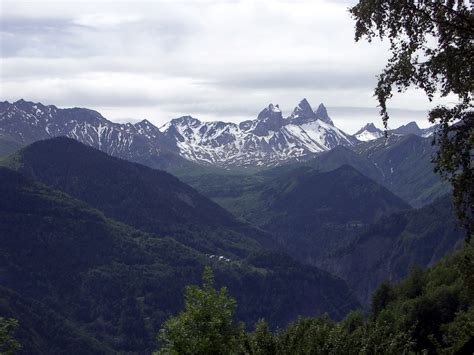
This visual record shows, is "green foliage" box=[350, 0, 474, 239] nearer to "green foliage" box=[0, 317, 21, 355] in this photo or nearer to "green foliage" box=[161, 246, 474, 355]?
"green foliage" box=[161, 246, 474, 355]

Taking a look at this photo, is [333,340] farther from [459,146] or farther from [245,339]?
[459,146]

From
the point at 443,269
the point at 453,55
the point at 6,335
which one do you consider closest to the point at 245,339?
the point at 6,335

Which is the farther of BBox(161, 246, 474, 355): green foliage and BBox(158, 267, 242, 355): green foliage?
BBox(158, 267, 242, 355): green foliage

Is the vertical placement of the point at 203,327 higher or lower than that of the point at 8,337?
higher

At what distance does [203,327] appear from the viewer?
36.6m

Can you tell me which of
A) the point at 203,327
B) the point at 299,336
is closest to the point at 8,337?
the point at 203,327

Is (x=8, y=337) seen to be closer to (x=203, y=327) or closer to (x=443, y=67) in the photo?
(x=203, y=327)

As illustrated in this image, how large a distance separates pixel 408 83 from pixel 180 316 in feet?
63.0

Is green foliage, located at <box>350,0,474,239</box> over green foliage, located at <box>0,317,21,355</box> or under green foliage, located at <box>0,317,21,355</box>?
over

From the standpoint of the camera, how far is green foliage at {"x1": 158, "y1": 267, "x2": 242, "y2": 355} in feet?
116

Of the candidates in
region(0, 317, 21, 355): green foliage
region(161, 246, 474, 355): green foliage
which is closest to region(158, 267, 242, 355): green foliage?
region(161, 246, 474, 355): green foliage

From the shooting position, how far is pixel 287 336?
32.8m

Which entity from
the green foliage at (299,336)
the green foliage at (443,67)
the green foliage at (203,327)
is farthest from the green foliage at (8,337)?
the green foliage at (443,67)

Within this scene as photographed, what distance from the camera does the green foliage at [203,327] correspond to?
35250 millimetres
